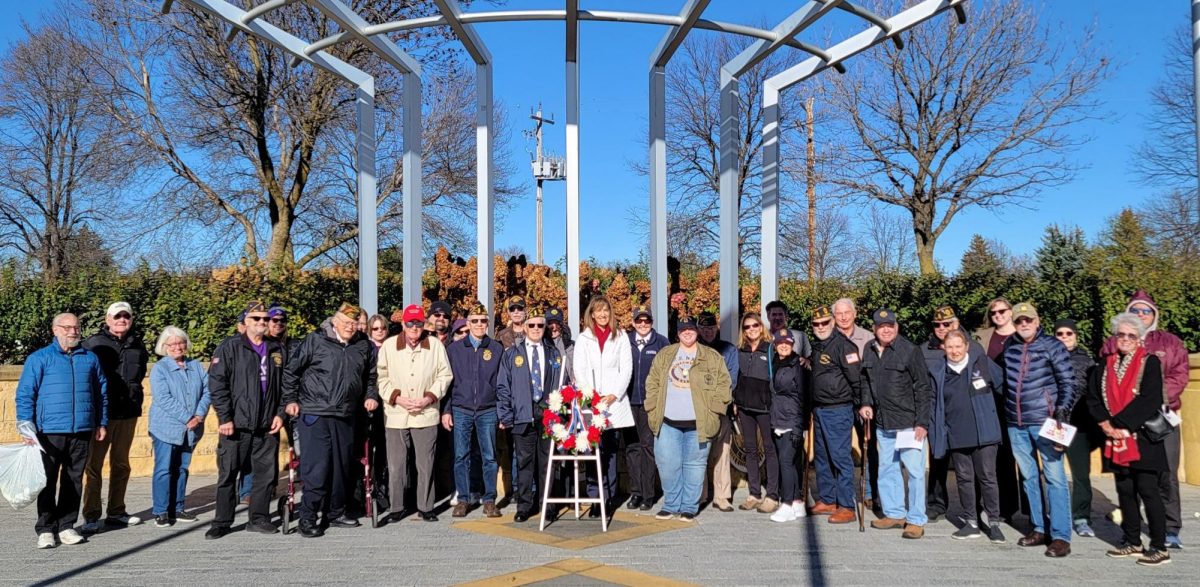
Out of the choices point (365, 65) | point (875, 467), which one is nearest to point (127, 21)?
point (365, 65)

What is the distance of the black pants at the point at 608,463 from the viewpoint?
8070 mm

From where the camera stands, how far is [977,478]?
23.2 feet

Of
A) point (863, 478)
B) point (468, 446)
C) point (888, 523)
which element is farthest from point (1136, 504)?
point (468, 446)

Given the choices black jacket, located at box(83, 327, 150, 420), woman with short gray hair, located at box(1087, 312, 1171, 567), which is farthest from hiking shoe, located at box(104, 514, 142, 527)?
woman with short gray hair, located at box(1087, 312, 1171, 567)

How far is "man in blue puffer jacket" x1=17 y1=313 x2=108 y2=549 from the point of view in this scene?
22.7 feet

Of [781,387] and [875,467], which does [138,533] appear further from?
[875,467]

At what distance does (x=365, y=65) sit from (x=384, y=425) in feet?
42.1

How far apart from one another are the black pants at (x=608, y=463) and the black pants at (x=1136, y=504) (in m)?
3.93

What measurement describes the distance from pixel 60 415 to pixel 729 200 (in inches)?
266

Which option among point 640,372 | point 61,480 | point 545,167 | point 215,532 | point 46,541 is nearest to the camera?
point 46,541

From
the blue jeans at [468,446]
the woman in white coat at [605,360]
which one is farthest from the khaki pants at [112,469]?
the woman in white coat at [605,360]

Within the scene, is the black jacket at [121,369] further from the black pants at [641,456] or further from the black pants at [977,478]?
the black pants at [977,478]

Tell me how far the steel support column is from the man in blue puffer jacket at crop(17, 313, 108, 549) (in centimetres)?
617

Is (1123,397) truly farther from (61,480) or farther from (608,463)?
(61,480)
